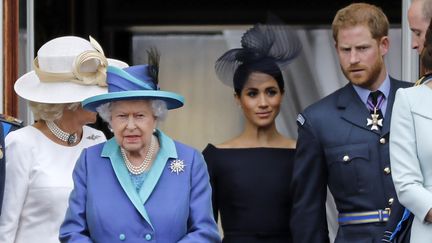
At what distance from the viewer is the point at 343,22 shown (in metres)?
5.93

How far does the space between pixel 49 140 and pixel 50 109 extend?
0.46ft

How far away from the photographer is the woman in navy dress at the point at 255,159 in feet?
20.6

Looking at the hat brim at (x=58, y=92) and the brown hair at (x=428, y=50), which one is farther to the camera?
the hat brim at (x=58, y=92)

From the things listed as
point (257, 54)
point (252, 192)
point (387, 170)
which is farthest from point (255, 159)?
point (387, 170)

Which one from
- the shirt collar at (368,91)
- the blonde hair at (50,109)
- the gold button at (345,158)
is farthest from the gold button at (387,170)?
the blonde hair at (50,109)

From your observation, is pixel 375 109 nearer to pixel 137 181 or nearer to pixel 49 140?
pixel 137 181

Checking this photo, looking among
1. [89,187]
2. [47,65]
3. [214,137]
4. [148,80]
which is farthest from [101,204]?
[214,137]

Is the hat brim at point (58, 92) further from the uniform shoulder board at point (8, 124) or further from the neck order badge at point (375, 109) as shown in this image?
the neck order badge at point (375, 109)

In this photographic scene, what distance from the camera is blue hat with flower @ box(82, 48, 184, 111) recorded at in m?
5.29

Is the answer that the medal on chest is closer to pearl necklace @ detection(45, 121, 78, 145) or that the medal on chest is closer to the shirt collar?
the shirt collar

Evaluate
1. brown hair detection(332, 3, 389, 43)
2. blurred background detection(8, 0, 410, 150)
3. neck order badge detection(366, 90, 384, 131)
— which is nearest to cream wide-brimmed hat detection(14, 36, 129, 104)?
brown hair detection(332, 3, 389, 43)

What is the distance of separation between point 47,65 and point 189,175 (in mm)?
1136

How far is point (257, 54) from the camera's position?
6590mm

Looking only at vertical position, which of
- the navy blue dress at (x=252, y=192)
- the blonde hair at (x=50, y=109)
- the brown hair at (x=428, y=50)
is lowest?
the navy blue dress at (x=252, y=192)
